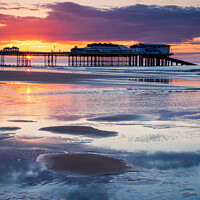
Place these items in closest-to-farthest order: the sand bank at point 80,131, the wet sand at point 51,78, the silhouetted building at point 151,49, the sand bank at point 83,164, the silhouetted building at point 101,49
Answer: the sand bank at point 83,164
the sand bank at point 80,131
the wet sand at point 51,78
the silhouetted building at point 101,49
the silhouetted building at point 151,49

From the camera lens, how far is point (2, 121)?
10.7 meters

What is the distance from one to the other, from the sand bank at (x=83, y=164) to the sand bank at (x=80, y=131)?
2125mm

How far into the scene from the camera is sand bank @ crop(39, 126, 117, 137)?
8906 mm

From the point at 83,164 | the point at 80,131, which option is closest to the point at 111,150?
the point at 83,164

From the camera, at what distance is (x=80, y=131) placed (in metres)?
9.27

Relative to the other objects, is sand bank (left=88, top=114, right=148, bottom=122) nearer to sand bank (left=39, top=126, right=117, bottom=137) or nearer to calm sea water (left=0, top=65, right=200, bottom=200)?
calm sea water (left=0, top=65, right=200, bottom=200)

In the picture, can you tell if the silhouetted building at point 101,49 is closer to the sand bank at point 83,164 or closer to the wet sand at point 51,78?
the wet sand at point 51,78

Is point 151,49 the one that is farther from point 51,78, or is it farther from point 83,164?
point 83,164

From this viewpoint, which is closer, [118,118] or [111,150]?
[111,150]

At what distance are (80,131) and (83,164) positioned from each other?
309cm

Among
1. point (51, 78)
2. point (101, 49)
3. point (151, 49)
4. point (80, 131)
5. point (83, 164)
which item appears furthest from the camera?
point (151, 49)

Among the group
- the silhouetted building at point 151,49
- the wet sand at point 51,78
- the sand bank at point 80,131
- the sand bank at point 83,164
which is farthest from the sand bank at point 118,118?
the silhouetted building at point 151,49

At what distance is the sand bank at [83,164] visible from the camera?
582 cm

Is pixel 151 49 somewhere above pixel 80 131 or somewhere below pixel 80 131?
above
